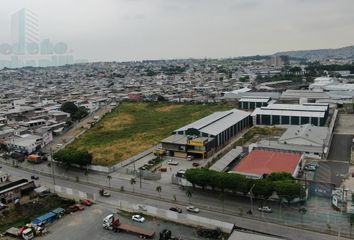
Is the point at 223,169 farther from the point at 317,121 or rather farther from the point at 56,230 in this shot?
the point at 317,121

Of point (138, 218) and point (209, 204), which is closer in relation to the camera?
point (138, 218)

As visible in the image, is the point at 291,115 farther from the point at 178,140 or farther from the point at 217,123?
the point at 178,140

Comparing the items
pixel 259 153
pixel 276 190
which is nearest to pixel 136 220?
pixel 276 190

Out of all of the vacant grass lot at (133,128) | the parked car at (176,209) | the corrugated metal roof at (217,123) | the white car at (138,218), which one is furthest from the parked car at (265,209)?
the vacant grass lot at (133,128)

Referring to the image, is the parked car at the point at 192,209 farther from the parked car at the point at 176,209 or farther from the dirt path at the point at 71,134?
the dirt path at the point at 71,134

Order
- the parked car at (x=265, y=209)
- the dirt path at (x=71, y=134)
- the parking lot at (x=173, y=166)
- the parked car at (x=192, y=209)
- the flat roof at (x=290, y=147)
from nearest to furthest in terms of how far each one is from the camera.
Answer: the parked car at (x=265, y=209), the parked car at (x=192, y=209), the parking lot at (x=173, y=166), the flat roof at (x=290, y=147), the dirt path at (x=71, y=134)

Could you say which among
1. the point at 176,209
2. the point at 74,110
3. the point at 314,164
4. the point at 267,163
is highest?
the point at 74,110

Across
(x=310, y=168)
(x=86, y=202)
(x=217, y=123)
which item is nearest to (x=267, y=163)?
(x=310, y=168)
